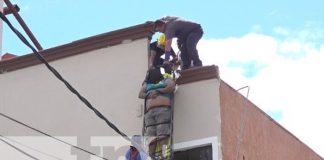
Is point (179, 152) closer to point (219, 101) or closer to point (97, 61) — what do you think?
point (219, 101)

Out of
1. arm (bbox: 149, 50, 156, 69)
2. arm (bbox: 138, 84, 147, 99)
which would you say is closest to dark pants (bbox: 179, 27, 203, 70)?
arm (bbox: 149, 50, 156, 69)

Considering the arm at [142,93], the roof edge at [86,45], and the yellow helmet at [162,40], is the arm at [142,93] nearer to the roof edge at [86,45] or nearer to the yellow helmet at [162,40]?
the yellow helmet at [162,40]

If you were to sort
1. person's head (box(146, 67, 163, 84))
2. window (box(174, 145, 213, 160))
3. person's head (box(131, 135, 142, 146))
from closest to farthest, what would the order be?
person's head (box(131, 135, 142, 146))
window (box(174, 145, 213, 160))
person's head (box(146, 67, 163, 84))

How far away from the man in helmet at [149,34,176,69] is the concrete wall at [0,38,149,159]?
0.51 feet

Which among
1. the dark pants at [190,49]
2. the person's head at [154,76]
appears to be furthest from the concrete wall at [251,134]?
the person's head at [154,76]

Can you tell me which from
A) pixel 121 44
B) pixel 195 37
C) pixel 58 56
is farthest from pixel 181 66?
pixel 58 56

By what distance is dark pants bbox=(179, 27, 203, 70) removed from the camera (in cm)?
1120

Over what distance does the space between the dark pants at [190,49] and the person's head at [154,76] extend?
0.45 meters

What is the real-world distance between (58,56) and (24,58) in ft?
2.41

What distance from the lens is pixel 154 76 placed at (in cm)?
1088

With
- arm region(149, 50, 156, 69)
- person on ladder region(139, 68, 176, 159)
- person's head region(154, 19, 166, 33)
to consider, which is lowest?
person on ladder region(139, 68, 176, 159)

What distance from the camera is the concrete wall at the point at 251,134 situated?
10.7 meters

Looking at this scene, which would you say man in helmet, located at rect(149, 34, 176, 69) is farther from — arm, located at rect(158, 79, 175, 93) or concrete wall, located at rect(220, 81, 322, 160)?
concrete wall, located at rect(220, 81, 322, 160)

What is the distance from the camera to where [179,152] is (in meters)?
10.6
